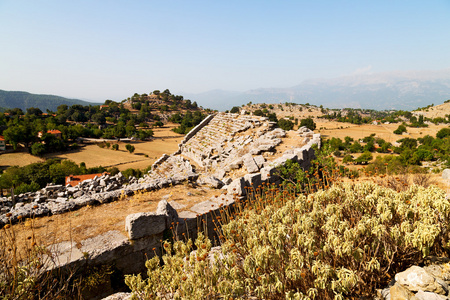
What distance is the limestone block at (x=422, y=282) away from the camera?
284 centimetres

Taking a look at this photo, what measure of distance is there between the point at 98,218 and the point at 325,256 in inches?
273

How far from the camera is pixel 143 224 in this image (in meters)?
6.19

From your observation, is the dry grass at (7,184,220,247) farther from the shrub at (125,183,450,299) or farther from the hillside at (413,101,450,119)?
the hillside at (413,101,450,119)

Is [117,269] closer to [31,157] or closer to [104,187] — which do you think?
[104,187]

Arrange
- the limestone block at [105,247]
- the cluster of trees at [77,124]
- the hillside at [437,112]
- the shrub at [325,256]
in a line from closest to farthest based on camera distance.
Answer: the shrub at [325,256] → the limestone block at [105,247] → the cluster of trees at [77,124] → the hillside at [437,112]

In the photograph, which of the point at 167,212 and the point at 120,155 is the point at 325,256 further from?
the point at 120,155

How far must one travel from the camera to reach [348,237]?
3285 millimetres

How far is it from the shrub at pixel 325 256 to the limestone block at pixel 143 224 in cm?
226

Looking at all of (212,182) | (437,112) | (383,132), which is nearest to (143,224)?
(212,182)

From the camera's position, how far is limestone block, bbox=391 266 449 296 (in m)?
2.84

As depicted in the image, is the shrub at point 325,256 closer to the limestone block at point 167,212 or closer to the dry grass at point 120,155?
the limestone block at point 167,212

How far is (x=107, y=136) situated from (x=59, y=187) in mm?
55173

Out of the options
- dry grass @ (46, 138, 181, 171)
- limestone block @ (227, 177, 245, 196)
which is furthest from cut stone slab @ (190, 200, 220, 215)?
dry grass @ (46, 138, 181, 171)

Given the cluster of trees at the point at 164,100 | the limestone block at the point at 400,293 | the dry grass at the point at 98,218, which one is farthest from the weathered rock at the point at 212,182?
the cluster of trees at the point at 164,100
